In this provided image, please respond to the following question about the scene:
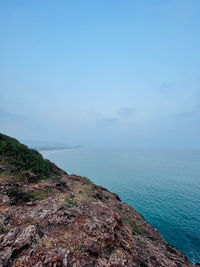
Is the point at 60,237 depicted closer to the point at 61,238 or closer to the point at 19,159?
the point at 61,238

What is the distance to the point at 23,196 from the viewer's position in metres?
12.5

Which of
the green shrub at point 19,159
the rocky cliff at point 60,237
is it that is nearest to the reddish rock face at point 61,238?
the rocky cliff at point 60,237

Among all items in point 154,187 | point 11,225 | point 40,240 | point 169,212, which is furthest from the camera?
point 154,187

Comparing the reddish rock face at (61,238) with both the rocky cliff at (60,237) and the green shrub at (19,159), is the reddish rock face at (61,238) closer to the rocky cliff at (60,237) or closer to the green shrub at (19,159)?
the rocky cliff at (60,237)

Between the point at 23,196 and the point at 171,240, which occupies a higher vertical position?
the point at 23,196

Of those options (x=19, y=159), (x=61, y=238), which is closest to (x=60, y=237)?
(x=61, y=238)

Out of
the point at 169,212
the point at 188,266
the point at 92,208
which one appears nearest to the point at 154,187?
the point at 169,212

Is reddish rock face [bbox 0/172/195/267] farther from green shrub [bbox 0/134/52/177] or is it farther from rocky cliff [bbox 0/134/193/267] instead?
green shrub [bbox 0/134/52/177]

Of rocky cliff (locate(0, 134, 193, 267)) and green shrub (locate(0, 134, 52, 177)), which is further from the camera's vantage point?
green shrub (locate(0, 134, 52, 177))

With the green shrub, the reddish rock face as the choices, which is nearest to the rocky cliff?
the reddish rock face

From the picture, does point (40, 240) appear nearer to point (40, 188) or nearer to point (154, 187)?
point (40, 188)

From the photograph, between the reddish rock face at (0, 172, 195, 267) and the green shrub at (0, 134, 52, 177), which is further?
the green shrub at (0, 134, 52, 177)

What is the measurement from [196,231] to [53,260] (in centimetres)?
3329

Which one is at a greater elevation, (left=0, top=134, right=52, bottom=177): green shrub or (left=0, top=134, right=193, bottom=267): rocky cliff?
(left=0, top=134, right=52, bottom=177): green shrub
